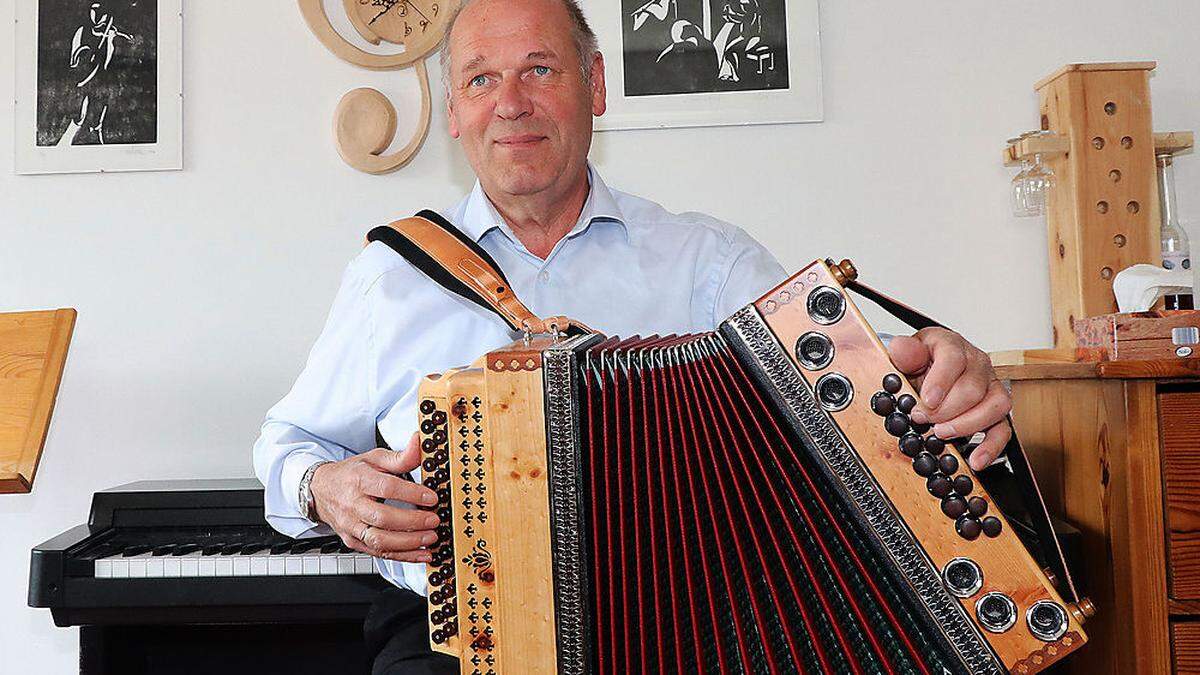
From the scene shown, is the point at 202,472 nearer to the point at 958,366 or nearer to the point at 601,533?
the point at 601,533

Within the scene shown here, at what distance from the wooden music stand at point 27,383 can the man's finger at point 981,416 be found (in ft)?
4.04

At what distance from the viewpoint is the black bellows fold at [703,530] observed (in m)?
Answer: 0.92

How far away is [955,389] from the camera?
931 millimetres

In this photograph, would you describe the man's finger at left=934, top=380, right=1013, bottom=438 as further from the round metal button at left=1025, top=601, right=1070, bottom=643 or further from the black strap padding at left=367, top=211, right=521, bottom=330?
the black strap padding at left=367, top=211, right=521, bottom=330

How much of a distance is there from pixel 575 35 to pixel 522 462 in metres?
0.68

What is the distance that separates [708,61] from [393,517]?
1.27m

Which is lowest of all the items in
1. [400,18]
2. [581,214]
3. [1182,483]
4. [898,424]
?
[1182,483]

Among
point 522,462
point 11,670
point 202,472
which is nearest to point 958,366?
point 522,462

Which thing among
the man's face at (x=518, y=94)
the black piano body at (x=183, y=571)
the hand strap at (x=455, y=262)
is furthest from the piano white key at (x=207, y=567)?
the man's face at (x=518, y=94)

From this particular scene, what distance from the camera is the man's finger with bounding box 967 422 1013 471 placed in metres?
0.92

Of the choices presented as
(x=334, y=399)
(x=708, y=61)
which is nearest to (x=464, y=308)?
(x=334, y=399)

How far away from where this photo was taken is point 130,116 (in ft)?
6.59

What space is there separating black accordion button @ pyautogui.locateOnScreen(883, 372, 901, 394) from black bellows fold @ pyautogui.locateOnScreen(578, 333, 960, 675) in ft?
0.29

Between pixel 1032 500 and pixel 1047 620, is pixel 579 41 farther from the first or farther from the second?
pixel 1047 620
